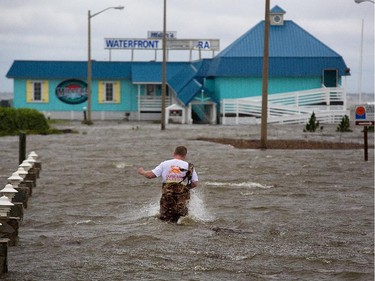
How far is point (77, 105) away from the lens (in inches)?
3086

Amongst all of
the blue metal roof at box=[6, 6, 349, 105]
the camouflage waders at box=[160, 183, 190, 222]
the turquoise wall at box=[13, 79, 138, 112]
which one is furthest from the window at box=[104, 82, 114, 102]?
the camouflage waders at box=[160, 183, 190, 222]

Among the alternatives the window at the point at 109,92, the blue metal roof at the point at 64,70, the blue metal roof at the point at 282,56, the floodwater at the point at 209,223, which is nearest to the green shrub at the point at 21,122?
the floodwater at the point at 209,223

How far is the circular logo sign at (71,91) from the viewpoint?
255 feet

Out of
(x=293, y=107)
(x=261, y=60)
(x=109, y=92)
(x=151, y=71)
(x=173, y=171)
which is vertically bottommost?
(x=173, y=171)

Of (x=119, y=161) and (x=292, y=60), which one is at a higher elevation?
(x=292, y=60)

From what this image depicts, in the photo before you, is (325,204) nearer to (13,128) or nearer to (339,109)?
(13,128)

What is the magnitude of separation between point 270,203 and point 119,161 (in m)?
11.3

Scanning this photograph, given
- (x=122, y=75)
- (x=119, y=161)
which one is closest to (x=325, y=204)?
(x=119, y=161)

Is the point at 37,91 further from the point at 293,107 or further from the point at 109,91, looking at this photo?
the point at 293,107

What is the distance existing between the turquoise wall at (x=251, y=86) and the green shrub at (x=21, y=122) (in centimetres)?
1812

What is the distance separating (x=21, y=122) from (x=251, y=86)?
69.0ft

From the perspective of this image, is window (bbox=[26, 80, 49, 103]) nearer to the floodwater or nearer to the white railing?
the white railing

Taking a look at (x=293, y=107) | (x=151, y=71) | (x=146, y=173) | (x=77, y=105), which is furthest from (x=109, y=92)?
(x=146, y=173)

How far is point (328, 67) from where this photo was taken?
6762 cm
